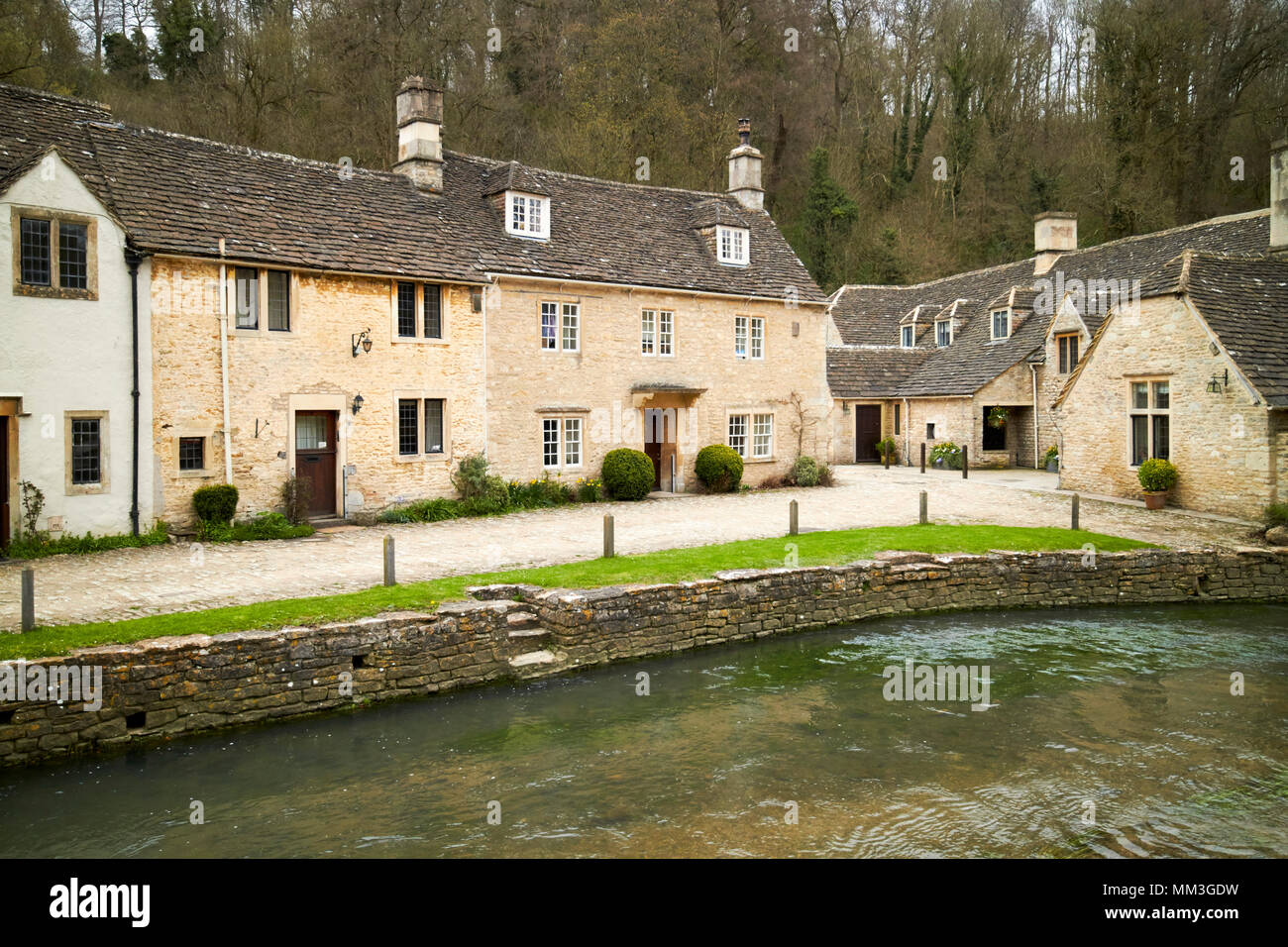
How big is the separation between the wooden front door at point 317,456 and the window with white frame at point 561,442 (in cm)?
587

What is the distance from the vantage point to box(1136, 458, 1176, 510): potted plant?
76.2 feet

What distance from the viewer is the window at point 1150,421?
23844mm

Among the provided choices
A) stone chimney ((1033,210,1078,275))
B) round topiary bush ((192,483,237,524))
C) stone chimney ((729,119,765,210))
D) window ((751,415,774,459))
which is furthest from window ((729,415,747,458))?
stone chimney ((1033,210,1078,275))

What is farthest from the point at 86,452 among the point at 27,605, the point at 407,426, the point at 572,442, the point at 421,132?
the point at 421,132

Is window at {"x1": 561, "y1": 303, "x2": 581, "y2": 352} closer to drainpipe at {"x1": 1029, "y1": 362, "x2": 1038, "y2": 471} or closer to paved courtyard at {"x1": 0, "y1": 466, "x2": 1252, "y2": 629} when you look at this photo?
paved courtyard at {"x1": 0, "y1": 466, "x2": 1252, "y2": 629}

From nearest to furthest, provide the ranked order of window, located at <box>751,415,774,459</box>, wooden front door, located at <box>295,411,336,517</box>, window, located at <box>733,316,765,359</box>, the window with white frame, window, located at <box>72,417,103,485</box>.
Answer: window, located at <box>72,417,103,485</box> → wooden front door, located at <box>295,411,336,517</box> → the window with white frame → window, located at <box>733,316,765,359</box> → window, located at <box>751,415,774,459</box>

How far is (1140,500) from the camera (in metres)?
24.4

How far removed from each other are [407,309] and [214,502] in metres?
6.78

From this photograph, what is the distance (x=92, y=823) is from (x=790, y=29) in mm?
48988

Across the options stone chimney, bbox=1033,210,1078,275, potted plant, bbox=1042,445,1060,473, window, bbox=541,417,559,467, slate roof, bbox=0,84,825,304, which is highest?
stone chimney, bbox=1033,210,1078,275

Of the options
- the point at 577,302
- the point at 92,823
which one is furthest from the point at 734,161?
the point at 92,823

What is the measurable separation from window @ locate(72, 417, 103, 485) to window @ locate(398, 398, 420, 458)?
259 inches

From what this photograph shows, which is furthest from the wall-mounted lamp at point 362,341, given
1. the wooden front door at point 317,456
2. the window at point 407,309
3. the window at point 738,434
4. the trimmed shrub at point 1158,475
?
the trimmed shrub at point 1158,475
